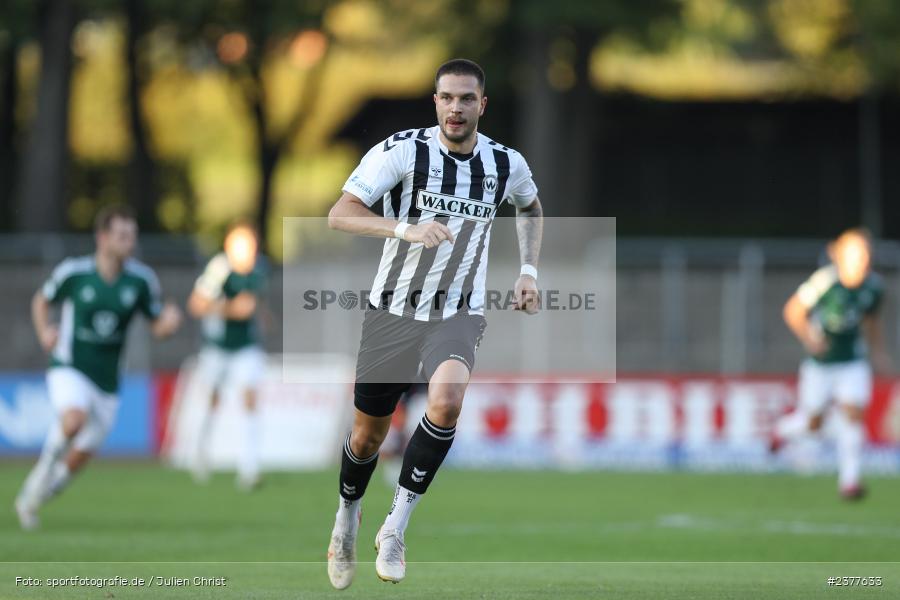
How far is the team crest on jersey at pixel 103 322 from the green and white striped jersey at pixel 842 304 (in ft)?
25.0

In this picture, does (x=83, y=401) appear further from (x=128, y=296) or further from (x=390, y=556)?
(x=390, y=556)

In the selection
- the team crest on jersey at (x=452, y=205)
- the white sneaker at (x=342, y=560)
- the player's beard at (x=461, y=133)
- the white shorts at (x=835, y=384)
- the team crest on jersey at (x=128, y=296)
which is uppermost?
the player's beard at (x=461, y=133)

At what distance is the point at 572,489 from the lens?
18453 millimetres

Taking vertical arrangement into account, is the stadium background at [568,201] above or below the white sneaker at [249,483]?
above

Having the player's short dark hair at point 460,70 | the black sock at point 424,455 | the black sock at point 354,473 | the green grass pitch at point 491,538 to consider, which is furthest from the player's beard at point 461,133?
the green grass pitch at point 491,538

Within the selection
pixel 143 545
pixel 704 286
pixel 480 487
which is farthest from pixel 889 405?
pixel 143 545

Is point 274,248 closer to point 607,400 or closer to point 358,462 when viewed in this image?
point 607,400

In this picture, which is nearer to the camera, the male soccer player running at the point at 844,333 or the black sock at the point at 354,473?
the black sock at the point at 354,473

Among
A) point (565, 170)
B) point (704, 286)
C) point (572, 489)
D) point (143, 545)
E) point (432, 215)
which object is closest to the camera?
point (432, 215)

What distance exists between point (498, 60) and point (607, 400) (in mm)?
13148

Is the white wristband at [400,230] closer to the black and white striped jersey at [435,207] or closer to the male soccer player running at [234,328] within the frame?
the black and white striped jersey at [435,207]

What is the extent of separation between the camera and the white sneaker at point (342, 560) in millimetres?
8922

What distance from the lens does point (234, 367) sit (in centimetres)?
1897

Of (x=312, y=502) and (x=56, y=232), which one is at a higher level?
(x=56, y=232)
